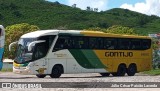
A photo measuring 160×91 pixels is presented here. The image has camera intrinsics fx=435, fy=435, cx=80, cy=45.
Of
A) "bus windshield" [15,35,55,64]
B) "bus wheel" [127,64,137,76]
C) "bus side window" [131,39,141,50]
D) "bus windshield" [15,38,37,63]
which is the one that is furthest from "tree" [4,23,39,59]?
"bus windshield" [15,35,55,64]

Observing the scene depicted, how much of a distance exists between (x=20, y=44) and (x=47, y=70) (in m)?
2.39

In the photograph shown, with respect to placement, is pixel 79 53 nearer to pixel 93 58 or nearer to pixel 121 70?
pixel 93 58

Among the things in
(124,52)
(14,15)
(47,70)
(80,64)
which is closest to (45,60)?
(47,70)

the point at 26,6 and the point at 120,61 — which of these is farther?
the point at 26,6

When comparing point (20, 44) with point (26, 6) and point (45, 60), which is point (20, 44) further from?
point (26, 6)

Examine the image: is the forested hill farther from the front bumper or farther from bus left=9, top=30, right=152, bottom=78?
the front bumper

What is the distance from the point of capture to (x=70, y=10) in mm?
119750

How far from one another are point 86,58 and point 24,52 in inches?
173

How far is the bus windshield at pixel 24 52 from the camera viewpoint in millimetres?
25875

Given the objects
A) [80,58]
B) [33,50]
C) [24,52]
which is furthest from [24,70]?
[80,58]

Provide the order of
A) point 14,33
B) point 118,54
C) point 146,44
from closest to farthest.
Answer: point 118,54 < point 146,44 < point 14,33

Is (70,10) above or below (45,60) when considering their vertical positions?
above

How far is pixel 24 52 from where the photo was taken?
2616cm

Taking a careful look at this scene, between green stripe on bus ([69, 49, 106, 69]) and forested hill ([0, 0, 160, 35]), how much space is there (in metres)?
59.6
